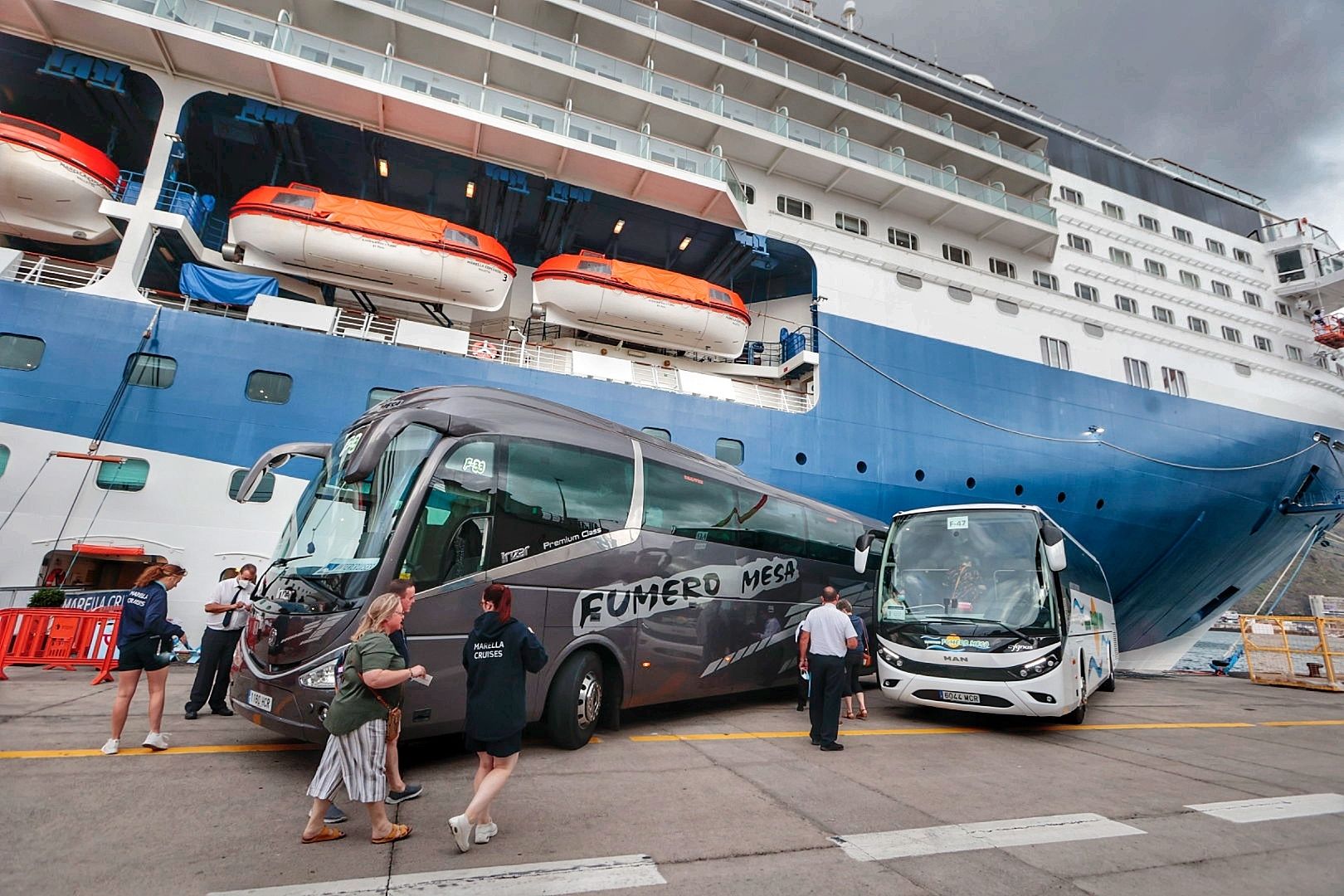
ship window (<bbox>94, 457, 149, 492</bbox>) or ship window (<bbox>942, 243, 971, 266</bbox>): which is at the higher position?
ship window (<bbox>942, 243, 971, 266</bbox>)

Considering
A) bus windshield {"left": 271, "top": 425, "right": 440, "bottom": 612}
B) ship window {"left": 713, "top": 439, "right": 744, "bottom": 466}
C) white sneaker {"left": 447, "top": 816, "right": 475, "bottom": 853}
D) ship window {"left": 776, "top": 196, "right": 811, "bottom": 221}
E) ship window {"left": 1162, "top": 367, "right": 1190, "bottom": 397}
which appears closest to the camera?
white sneaker {"left": 447, "top": 816, "right": 475, "bottom": 853}

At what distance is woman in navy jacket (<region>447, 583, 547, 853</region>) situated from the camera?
323 cm

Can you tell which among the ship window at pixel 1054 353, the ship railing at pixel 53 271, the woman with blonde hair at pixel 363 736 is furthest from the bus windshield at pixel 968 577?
the ship railing at pixel 53 271

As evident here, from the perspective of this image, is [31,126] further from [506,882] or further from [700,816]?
[700,816]

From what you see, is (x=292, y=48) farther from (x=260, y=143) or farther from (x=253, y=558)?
(x=253, y=558)

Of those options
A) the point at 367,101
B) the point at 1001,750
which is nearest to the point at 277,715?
the point at 1001,750

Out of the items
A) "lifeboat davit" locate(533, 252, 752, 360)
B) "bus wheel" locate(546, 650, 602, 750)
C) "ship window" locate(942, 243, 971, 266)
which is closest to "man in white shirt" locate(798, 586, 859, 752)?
"bus wheel" locate(546, 650, 602, 750)

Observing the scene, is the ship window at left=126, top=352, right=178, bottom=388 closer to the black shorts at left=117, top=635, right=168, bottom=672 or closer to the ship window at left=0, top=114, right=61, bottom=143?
the ship window at left=0, top=114, right=61, bottom=143

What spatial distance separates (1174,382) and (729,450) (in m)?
15.2

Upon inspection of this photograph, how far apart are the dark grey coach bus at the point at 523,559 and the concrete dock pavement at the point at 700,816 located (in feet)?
2.13

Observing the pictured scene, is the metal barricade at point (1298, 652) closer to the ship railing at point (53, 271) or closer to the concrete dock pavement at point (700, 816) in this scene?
the concrete dock pavement at point (700, 816)

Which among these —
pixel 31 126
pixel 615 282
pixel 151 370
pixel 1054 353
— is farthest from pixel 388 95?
pixel 1054 353

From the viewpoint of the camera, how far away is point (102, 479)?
8.66 m

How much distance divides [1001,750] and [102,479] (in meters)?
11.9
